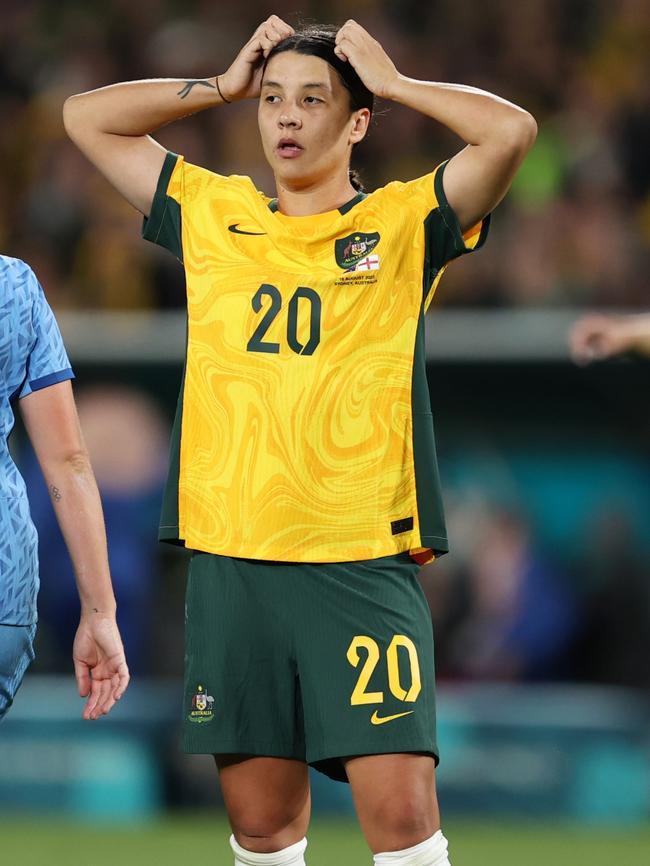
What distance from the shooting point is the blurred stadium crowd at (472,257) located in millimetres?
9250

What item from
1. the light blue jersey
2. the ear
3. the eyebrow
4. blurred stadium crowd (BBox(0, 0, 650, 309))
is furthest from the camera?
blurred stadium crowd (BBox(0, 0, 650, 309))

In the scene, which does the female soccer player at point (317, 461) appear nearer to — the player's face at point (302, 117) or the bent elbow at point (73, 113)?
the player's face at point (302, 117)

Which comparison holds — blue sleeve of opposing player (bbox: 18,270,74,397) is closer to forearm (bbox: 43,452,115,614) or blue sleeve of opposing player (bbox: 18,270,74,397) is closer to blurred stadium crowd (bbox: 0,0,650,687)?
forearm (bbox: 43,452,115,614)

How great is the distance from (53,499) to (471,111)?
1.42 meters

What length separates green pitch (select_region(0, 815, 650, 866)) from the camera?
771cm

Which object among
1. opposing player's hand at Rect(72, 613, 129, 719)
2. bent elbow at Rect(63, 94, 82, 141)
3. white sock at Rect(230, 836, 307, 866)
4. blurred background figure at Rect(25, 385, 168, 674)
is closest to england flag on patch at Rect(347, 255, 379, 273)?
bent elbow at Rect(63, 94, 82, 141)

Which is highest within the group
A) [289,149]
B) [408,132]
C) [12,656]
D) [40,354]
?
[408,132]

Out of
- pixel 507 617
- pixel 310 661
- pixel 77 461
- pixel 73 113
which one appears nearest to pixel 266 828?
pixel 310 661

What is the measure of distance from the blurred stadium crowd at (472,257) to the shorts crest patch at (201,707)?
178 inches

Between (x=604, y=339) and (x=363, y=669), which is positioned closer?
(x=363, y=669)

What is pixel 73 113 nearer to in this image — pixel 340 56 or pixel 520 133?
pixel 340 56

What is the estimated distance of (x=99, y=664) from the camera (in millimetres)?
4195

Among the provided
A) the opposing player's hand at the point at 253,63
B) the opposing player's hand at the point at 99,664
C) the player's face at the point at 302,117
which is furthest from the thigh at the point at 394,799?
the opposing player's hand at the point at 253,63

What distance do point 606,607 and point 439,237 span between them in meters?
5.09
